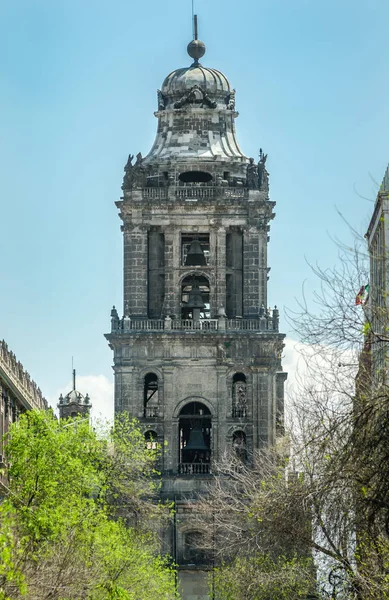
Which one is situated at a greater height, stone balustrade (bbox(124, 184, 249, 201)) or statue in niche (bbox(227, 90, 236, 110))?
statue in niche (bbox(227, 90, 236, 110))

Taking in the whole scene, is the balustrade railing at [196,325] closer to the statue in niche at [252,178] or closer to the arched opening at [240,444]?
the arched opening at [240,444]

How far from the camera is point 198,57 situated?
132 m

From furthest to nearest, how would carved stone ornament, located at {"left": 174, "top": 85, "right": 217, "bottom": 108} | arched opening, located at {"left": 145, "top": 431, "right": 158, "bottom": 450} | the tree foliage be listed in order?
1. carved stone ornament, located at {"left": 174, "top": 85, "right": 217, "bottom": 108}
2. arched opening, located at {"left": 145, "top": 431, "right": 158, "bottom": 450}
3. the tree foliage

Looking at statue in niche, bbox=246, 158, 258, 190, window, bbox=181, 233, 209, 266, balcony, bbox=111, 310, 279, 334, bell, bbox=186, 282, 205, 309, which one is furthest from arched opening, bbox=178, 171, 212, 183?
balcony, bbox=111, 310, 279, 334

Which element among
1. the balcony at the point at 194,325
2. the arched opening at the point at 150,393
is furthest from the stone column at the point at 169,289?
the arched opening at the point at 150,393

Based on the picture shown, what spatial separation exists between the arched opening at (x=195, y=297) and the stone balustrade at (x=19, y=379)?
10845mm

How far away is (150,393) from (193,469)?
21.0 ft

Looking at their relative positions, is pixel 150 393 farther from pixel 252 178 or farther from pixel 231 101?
pixel 231 101

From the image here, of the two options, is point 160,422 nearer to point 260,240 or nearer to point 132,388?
point 132,388

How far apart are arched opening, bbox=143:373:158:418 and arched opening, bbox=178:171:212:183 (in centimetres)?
1204

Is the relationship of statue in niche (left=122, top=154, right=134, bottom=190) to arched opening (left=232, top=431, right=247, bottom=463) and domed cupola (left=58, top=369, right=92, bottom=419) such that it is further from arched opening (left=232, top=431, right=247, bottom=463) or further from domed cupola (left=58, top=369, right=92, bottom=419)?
domed cupola (left=58, top=369, right=92, bottom=419)

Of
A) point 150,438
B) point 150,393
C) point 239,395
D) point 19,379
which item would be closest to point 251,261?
point 239,395

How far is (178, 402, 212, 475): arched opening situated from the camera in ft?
401

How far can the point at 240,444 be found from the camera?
123312 mm
